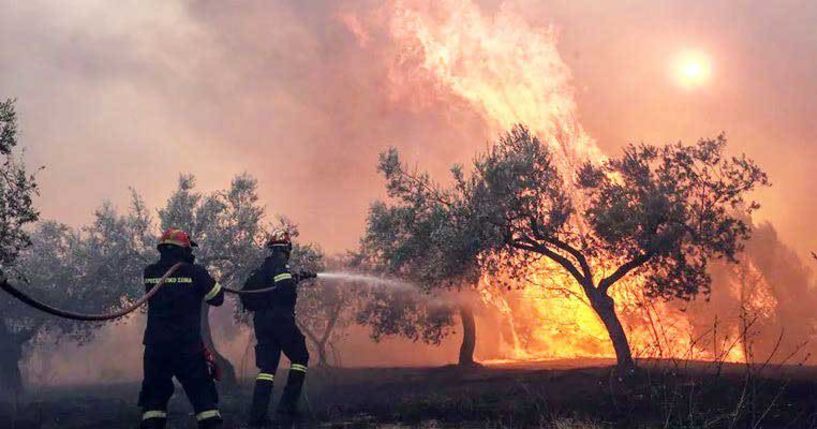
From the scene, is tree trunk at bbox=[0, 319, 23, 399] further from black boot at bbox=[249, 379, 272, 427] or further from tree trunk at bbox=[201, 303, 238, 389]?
black boot at bbox=[249, 379, 272, 427]

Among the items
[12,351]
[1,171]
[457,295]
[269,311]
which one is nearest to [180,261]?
[269,311]

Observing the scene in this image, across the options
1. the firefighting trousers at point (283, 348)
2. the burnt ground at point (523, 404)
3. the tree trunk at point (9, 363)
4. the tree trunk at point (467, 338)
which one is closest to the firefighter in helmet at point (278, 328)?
the firefighting trousers at point (283, 348)

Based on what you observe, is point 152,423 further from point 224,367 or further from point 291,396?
point 224,367

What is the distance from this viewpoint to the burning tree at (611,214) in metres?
19.5

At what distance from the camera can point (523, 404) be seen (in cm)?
1309

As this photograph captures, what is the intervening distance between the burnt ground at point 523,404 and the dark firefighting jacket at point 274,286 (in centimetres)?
248

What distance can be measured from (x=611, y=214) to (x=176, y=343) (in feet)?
50.8

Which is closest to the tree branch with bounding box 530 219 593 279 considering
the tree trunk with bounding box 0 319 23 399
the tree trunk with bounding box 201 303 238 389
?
the tree trunk with bounding box 201 303 238 389

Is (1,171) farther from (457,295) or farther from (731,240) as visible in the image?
(731,240)

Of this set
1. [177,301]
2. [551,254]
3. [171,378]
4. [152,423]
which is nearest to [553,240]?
[551,254]

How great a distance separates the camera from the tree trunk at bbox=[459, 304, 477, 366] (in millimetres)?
27622

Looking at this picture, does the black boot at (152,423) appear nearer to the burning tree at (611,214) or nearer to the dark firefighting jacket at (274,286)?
the dark firefighting jacket at (274,286)

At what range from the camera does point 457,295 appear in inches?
1181

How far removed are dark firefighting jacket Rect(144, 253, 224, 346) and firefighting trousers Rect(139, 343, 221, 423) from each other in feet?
0.48
